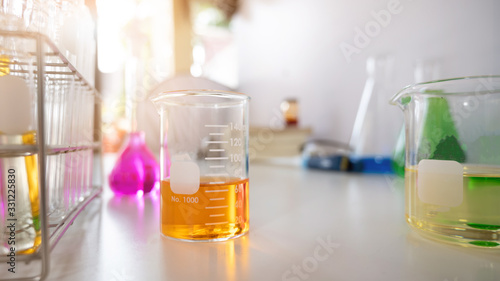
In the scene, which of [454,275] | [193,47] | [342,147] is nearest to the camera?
[454,275]

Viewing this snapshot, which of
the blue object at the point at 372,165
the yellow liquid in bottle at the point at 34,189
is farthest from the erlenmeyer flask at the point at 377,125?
the yellow liquid in bottle at the point at 34,189

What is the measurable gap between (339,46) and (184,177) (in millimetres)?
1507

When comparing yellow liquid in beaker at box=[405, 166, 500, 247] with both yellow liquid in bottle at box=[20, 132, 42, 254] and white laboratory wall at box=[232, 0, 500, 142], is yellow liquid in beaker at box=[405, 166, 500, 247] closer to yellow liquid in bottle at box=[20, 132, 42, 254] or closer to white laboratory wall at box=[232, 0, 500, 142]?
yellow liquid in bottle at box=[20, 132, 42, 254]

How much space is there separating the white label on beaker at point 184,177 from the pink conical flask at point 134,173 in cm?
46

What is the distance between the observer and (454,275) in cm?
42

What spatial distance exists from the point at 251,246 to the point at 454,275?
28 cm

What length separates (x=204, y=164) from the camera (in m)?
0.60

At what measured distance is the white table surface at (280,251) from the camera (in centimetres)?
43

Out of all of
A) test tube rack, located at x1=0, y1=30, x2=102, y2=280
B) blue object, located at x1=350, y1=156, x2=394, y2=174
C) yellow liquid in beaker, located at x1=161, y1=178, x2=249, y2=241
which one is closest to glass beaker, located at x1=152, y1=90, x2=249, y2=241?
yellow liquid in beaker, located at x1=161, y1=178, x2=249, y2=241

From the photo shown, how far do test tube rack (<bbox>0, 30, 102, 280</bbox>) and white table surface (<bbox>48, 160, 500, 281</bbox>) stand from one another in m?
0.04

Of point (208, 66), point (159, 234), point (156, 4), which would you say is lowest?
point (159, 234)

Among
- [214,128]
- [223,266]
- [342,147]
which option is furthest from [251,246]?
[342,147]

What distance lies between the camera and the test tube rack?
0.38m

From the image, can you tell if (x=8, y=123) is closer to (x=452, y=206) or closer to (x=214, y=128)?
(x=214, y=128)
